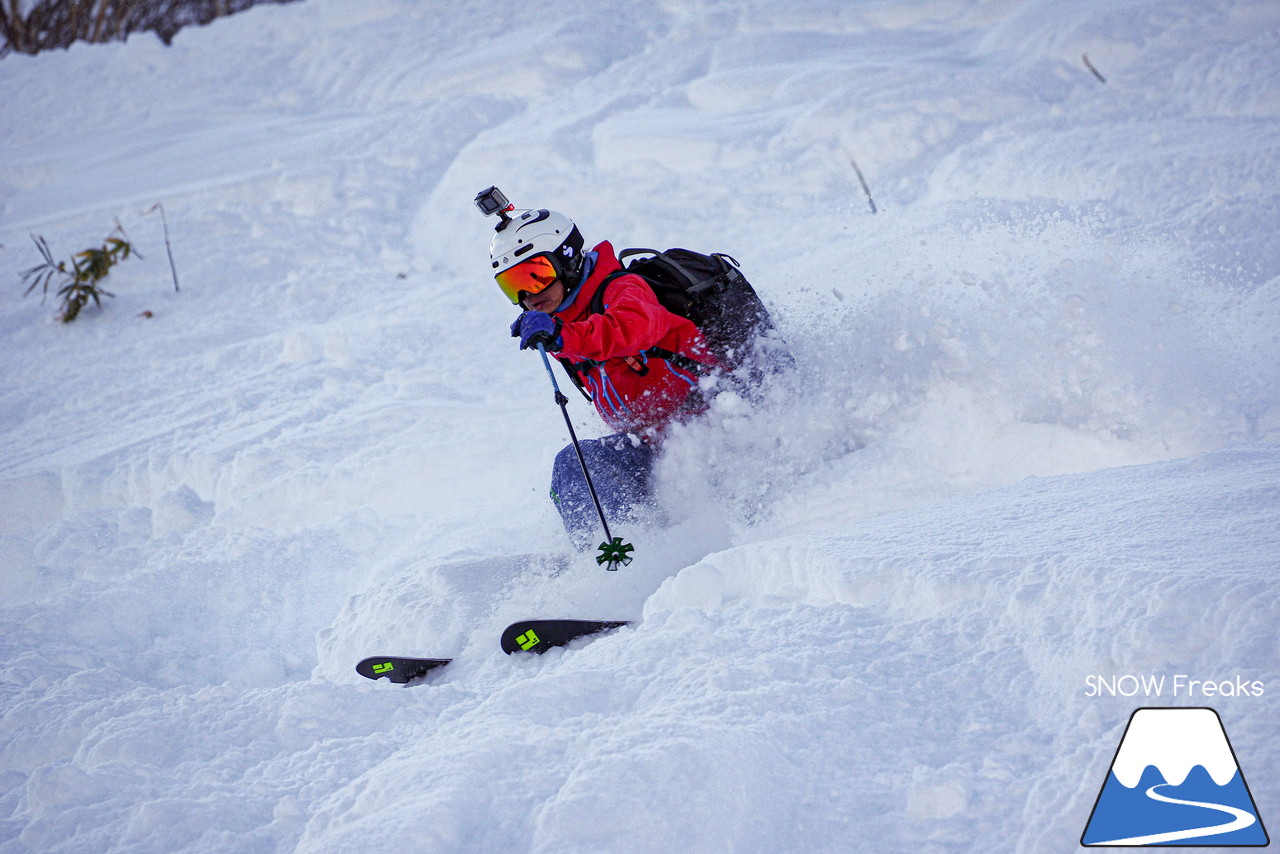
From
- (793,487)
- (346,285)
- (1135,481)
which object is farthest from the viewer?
(346,285)

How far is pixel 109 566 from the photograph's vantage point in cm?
401

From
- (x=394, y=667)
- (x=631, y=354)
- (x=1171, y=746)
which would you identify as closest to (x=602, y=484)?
(x=631, y=354)

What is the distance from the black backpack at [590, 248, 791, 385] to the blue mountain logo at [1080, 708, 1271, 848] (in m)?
2.30

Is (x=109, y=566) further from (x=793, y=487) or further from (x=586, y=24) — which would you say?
(x=586, y=24)

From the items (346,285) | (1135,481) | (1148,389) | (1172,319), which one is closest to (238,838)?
(1135,481)

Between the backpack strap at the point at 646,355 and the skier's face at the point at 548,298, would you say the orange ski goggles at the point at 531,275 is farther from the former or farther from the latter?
the backpack strap at the point at 646,355

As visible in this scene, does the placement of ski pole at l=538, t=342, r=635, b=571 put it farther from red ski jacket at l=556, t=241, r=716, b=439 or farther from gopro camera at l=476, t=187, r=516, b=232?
gopro camera at l=476, t=187, r=516, b=232

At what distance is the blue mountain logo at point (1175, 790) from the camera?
4.91ft

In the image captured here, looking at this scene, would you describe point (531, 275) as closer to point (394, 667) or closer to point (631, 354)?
point (631, 354)

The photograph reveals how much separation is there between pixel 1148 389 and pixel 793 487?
140 centimetres

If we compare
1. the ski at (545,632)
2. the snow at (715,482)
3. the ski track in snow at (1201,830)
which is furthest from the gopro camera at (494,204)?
the ski track in snow at (1201,830)

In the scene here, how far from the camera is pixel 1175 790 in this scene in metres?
1.64

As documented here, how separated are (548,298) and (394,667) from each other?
1551 millimetres

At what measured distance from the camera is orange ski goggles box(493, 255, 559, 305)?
350cm
